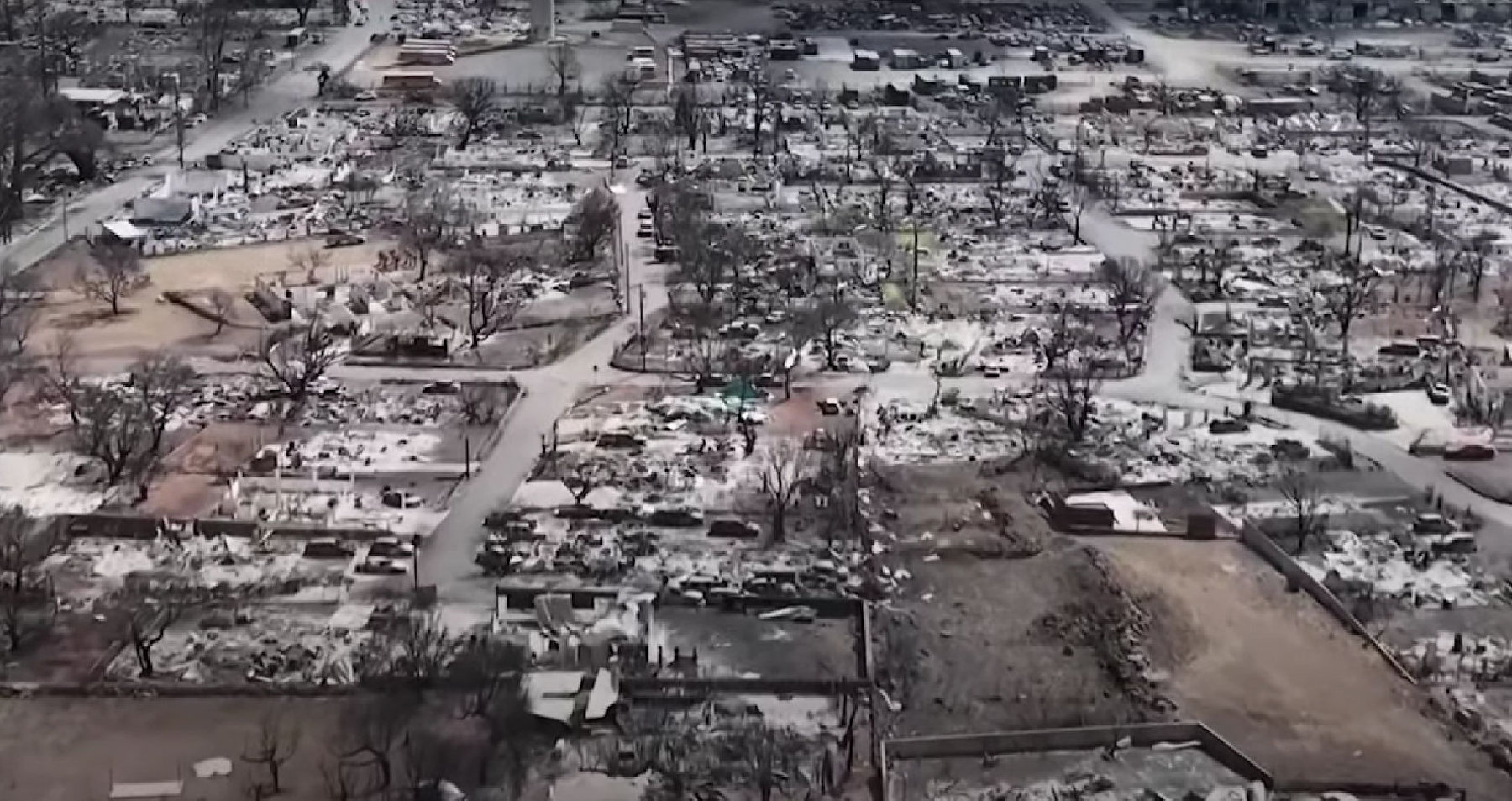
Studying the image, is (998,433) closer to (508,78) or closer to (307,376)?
(307,376)

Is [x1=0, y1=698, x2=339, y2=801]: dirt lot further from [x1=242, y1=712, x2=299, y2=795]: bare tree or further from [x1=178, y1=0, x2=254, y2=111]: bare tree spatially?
[x1=178, y1=0, x2=254, y2=111]: bare tree

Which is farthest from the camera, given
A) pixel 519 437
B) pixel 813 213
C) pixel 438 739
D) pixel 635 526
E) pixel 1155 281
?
pixel 813 213

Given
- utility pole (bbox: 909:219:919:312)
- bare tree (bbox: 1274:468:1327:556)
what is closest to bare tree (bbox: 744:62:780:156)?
utility pole (bbox: 909:219:919:312)

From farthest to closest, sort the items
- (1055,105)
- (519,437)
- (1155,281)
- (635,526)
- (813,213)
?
(1055,105) → (813,213) → (1155,281) → (519,437) → (635,526)

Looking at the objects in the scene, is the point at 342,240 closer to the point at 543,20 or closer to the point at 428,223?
the point at 428,223

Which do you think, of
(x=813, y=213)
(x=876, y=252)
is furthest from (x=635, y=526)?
(x=813, y=213)

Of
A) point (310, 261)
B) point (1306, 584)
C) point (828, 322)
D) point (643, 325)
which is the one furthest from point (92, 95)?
point (1306, 584)

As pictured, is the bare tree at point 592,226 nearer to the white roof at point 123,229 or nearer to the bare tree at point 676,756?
the white roof at point 123,229
